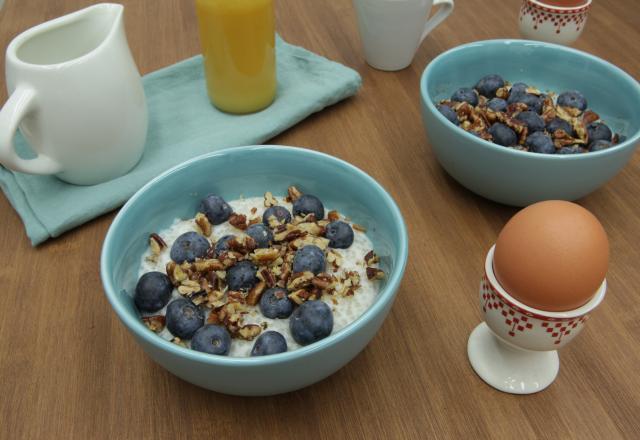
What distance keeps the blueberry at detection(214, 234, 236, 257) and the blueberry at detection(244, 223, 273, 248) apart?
0.02m

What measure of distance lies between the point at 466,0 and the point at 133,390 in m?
1.12

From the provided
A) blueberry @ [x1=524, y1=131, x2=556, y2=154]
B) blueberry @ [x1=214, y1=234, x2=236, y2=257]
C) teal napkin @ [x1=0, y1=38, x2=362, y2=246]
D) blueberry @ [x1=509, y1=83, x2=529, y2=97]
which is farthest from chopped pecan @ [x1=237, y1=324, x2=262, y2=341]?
blueberry @ [x1=509, y1=83, x2=529, y2=97]

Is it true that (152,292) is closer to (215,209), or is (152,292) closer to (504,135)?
(215,209)

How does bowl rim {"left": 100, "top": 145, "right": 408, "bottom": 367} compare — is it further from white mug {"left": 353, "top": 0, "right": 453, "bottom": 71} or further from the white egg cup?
white mug {"left": 353, "top": 0, "right": 453, "bottom": 71}

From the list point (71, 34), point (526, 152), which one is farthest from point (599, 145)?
point (71, 34)

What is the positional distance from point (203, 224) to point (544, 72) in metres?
0.60

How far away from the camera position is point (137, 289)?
0.58 m

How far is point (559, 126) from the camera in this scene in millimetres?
767

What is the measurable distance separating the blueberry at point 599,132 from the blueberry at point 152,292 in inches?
23.8

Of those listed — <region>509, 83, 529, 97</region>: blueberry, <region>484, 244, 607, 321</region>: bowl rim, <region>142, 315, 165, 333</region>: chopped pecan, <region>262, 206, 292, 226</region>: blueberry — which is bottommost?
<region>142, 315, 165, 333</region>: chopped pecan

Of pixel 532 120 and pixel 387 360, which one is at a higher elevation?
pixel 532 120

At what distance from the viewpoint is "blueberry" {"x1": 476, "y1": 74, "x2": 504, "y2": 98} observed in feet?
2.81

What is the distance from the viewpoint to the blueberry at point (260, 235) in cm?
64

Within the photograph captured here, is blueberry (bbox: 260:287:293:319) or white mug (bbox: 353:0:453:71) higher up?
white mug (bbox: 353:0:453:71)
